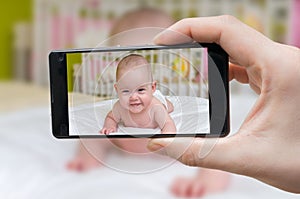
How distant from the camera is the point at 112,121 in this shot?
62 centimetres

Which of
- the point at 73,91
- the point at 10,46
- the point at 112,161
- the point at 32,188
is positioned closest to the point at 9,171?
the point at 32,188

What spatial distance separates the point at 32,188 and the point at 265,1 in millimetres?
1379

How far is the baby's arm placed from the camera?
61cm

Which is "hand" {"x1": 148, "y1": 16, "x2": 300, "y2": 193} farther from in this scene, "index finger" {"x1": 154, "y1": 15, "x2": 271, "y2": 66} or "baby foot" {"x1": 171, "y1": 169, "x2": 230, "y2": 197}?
"baby foot" {"x1": 171, "y1": 169, "x2": 230, "y2": 197}

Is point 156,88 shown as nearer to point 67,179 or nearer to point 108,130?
point 108,130

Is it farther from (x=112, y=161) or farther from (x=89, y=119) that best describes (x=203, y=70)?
(x=112, y=161)

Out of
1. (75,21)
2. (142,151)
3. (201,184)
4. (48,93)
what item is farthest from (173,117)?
(75,21)

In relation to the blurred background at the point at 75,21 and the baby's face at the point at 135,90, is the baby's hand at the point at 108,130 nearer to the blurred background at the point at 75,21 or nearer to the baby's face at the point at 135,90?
the baby's face at the point at 135,90

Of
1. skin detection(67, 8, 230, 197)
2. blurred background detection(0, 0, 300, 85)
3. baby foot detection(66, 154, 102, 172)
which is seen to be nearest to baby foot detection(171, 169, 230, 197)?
skin detection(67, 8, 230, 197)

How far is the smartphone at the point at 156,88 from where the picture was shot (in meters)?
0.62

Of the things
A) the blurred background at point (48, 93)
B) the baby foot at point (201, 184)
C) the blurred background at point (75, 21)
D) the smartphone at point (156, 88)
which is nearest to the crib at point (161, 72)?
the smartphone at point (156, 88)

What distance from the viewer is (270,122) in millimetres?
606

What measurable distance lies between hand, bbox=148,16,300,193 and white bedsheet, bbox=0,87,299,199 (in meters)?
0.27

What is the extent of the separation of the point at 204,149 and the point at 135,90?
97 millimetres
